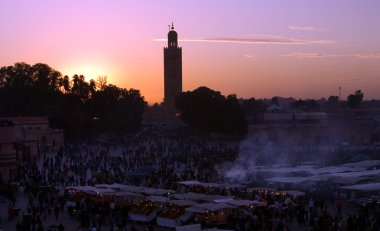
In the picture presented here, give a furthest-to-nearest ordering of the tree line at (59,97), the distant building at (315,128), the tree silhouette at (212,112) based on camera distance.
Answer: the tree line at (59,97) < the tree silhouette at (212,112) < the distant building at (315,128)

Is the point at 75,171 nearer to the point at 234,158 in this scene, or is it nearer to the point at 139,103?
the point at 234,158

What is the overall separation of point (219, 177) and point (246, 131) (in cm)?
3270

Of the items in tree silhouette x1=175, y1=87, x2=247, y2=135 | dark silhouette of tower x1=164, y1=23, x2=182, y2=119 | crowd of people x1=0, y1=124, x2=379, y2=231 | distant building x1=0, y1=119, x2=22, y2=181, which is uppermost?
dark silhouette of tower x1=164, y1=23, x2=182, y2=119

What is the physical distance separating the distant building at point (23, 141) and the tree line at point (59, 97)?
1588 centimetres

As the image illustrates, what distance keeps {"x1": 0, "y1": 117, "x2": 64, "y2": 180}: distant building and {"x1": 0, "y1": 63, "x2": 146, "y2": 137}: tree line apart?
52.1 ft

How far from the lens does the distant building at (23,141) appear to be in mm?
29797

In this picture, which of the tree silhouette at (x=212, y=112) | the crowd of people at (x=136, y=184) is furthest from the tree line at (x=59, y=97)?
the crowd of people at (x=136, y=184)

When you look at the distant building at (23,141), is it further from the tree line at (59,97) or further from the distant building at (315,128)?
the distant building at (315,128)

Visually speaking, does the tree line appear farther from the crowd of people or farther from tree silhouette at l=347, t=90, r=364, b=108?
tree silhouette at l=347, t=90, r=364, b=108

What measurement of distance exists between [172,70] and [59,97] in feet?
142

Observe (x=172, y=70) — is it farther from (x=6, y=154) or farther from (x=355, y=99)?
(x=6, y=154)

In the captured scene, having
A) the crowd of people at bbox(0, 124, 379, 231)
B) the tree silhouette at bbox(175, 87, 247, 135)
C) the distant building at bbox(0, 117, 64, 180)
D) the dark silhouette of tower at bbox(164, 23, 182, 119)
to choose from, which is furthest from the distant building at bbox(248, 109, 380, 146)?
the dark silhouette of tower at bbox(164, 23, 182, 119)

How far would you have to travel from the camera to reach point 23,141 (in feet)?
131

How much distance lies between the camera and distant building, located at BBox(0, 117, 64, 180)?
29797 millimetres
